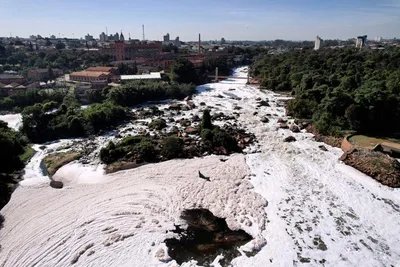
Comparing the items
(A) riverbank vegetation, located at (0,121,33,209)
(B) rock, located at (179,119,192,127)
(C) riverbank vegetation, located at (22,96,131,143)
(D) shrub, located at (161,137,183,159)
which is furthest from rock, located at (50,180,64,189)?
(B) rock, located at (179,119,192,127)

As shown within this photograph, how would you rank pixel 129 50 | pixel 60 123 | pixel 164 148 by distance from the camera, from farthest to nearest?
pixel 129 50 < pixel 60 123 < pixel 164 148

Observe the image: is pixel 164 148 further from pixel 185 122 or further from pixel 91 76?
pixel 91 76

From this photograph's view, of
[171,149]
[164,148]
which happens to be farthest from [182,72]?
[171,149]

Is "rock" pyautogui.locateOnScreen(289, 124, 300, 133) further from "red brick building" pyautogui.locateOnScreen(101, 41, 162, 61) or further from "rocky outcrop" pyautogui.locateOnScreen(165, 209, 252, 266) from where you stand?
"red brick building" pyautogui.locateOnScreen(101, 41, 162, 61)

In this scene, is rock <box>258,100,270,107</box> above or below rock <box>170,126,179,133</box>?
above

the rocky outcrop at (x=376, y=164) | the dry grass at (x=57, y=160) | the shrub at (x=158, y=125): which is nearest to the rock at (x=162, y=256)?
the dry grass at (x=57, y=160)

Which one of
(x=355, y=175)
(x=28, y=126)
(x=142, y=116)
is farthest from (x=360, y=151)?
(x=28, y=126)
